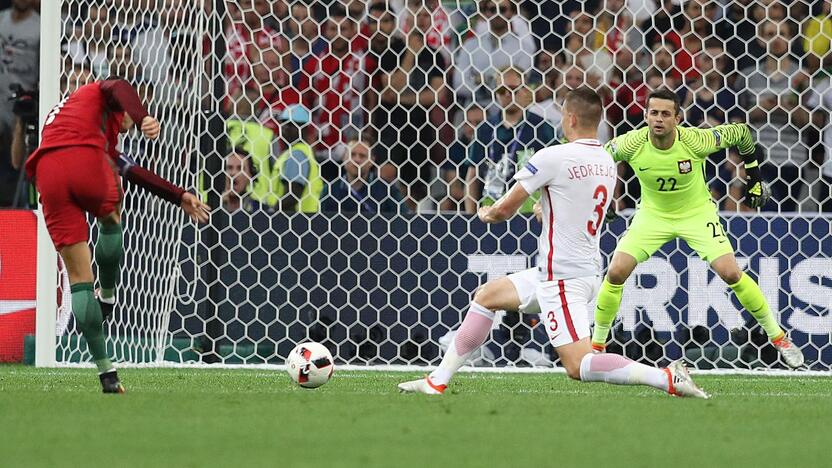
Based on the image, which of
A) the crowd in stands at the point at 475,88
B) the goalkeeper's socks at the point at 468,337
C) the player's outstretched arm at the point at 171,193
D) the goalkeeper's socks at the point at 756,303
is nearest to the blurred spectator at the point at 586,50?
the crowd in stands at the point at 475,88

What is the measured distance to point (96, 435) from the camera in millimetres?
4902

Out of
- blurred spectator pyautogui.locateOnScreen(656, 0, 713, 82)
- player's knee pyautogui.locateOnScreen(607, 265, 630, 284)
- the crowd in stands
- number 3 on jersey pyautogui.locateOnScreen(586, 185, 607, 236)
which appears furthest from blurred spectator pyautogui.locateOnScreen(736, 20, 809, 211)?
number 3 on jersey pyautogui.locateOnScreen(586, 185, 607, 236)

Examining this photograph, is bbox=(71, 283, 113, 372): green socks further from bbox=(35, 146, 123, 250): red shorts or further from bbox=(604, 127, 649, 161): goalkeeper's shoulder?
bbox=(604, 127, 649, 161): goalkeeper's shoulder

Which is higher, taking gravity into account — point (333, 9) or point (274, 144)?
point (333, 9)

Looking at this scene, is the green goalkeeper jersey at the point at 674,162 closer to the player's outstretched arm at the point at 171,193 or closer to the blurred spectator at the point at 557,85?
the blurred spectator at the point at 557,85

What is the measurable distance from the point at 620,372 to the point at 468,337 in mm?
798

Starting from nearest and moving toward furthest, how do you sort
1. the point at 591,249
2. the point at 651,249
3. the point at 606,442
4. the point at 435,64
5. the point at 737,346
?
the point at 606,442
the point at 591,249
the point at 651,249
the point at 737,346
the point at 435,64

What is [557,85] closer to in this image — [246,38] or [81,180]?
[246,38]

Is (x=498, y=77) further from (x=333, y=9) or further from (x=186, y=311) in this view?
(x=186, y=311)

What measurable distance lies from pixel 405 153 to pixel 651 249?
2210mm

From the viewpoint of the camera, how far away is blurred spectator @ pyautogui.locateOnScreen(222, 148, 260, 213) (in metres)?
10.3

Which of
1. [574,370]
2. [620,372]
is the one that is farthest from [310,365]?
[620,372]

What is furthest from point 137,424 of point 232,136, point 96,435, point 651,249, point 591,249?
point 232,136

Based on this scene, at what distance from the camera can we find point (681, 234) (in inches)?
365
